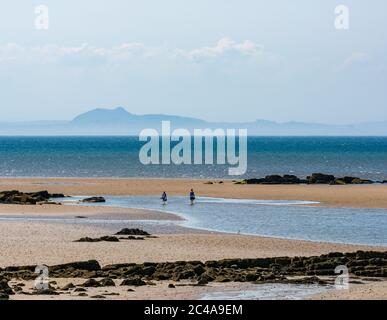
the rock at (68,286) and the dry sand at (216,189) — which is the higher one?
the rock at (68,286)

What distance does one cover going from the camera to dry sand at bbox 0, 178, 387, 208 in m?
64.4

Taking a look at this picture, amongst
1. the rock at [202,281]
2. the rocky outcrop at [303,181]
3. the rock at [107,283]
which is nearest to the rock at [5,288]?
the rock at [107,283]

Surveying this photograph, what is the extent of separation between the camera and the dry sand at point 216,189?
64.4m

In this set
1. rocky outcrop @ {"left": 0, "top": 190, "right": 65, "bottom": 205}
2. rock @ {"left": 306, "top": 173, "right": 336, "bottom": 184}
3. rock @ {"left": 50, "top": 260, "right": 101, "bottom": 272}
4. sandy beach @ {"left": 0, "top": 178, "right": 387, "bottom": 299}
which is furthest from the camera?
rock @ {"left": 306, "top": 173, "right": 336, "bottom": 184}

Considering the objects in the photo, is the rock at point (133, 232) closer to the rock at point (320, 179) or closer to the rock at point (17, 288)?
the rock at point (17, 288)

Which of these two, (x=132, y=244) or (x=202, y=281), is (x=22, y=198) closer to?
(x=132, y=244)

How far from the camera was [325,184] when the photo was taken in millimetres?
82375

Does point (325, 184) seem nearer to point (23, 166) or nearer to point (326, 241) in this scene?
point (326, 241)

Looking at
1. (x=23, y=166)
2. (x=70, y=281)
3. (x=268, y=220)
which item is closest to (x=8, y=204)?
(x=268, y=220)

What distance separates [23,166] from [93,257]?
91.4 m

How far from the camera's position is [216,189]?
7500 centimetres

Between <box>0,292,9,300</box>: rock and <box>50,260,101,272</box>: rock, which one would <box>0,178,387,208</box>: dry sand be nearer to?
<box>50,260,101,272</box>: rock

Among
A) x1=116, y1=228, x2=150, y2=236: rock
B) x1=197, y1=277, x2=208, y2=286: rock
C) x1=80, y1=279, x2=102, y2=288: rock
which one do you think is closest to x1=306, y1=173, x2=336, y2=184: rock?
x1=116, y1=228, x2=150, y2=236: rock

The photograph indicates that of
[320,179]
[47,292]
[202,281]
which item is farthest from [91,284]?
[320,179]
